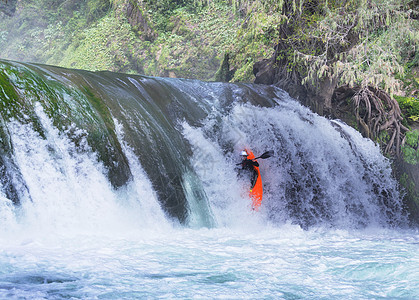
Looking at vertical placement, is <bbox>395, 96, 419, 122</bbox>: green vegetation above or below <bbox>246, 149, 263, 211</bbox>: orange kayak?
above

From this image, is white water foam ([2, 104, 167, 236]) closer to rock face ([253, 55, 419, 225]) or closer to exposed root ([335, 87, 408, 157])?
rock face ([253, 55, 419, 225])

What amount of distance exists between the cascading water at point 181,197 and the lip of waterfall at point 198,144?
0.06 ft

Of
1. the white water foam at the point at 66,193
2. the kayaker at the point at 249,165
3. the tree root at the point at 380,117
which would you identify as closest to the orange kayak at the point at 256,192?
the kayaker at the point at 249,165

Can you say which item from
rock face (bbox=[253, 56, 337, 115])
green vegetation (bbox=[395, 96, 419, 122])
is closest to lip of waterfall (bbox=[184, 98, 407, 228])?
rock face (bbox=[253, 56, 337, 115])

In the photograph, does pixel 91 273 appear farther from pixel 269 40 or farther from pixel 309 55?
pixel 269 40

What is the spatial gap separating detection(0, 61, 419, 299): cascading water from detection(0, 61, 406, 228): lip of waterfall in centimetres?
2

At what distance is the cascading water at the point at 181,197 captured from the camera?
3455 millimetres

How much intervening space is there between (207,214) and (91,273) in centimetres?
253

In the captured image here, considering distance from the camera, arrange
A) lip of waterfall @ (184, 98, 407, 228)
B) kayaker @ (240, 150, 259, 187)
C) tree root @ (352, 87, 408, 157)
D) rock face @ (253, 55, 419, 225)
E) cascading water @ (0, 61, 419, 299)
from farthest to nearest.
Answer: tree root @ (352, 87, 408, 157) → rock face @ (253, 55, 419, 225) → lip of waterfall @ (184, 98, 407, 228) → kayaker @ (240, 150, 259, 187) → cascading water @ (0, 61, 419, 299)

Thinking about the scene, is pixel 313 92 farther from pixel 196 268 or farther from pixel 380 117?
pixel 196 268

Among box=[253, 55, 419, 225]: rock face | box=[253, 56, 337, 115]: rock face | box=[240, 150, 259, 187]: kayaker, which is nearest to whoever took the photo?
box=[240, 150, 259, 187]: kayaker

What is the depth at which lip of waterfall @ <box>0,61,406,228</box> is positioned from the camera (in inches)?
193

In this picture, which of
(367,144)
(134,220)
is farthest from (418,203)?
(134,220)

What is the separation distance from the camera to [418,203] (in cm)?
827
